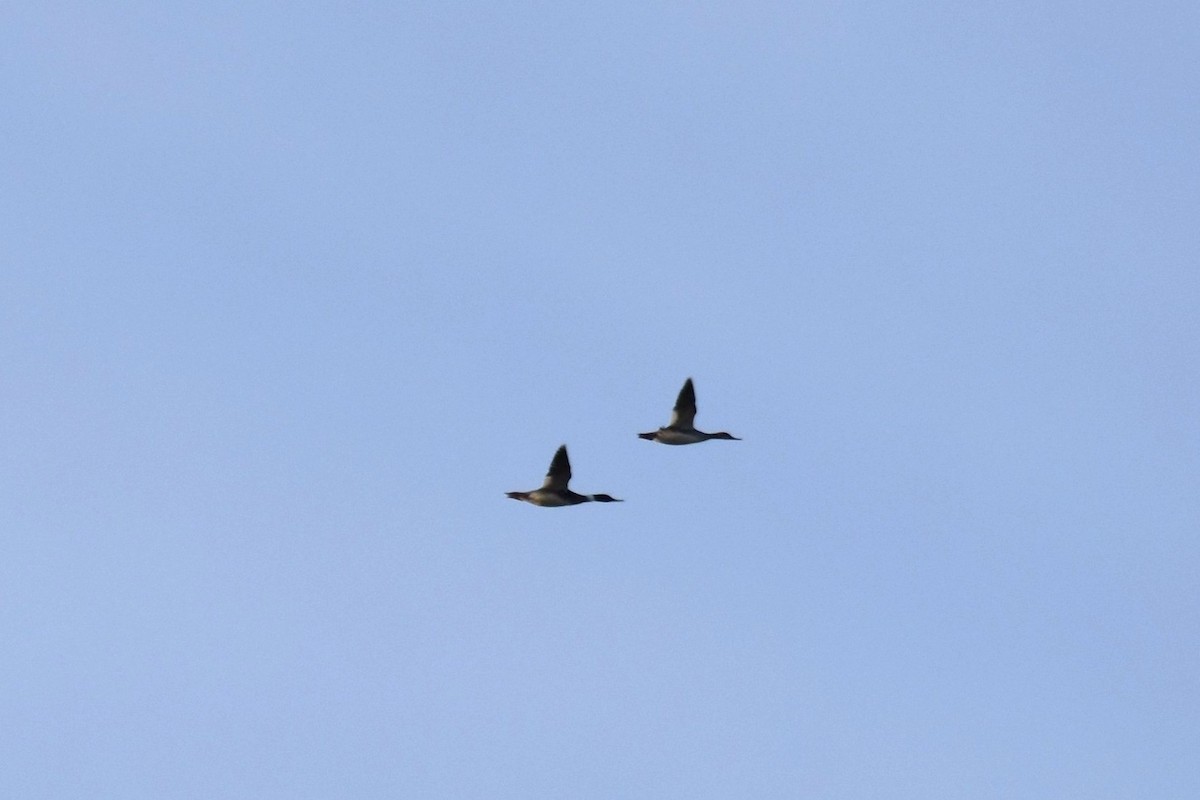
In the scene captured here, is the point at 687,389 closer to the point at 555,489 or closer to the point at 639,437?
the point at 639,437

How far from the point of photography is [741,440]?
3654 inches

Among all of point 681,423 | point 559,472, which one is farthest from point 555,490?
point 681,423

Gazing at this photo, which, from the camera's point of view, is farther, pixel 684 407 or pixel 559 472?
pixel 684 407

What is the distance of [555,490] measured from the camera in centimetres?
8112

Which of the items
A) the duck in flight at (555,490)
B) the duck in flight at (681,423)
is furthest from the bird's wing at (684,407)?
the duck in flight at (555,490)

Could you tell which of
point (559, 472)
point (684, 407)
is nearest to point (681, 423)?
point (684, 407)

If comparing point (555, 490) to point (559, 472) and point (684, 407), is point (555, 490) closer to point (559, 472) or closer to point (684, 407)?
point (559, 472)

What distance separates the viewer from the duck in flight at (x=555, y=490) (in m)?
80.9

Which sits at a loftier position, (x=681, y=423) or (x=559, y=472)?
(x=681, y=423)

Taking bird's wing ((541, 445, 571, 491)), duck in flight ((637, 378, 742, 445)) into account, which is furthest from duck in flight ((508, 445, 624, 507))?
duck in flight ((637, 378, 742, 445))

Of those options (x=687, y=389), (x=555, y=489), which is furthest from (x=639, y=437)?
(x=555, y=489)

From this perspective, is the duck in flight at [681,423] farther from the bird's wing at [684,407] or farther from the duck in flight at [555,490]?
the duck in flight at [555,490]

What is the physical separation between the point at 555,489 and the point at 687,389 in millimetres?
11157

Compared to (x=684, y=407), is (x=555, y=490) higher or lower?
lower
